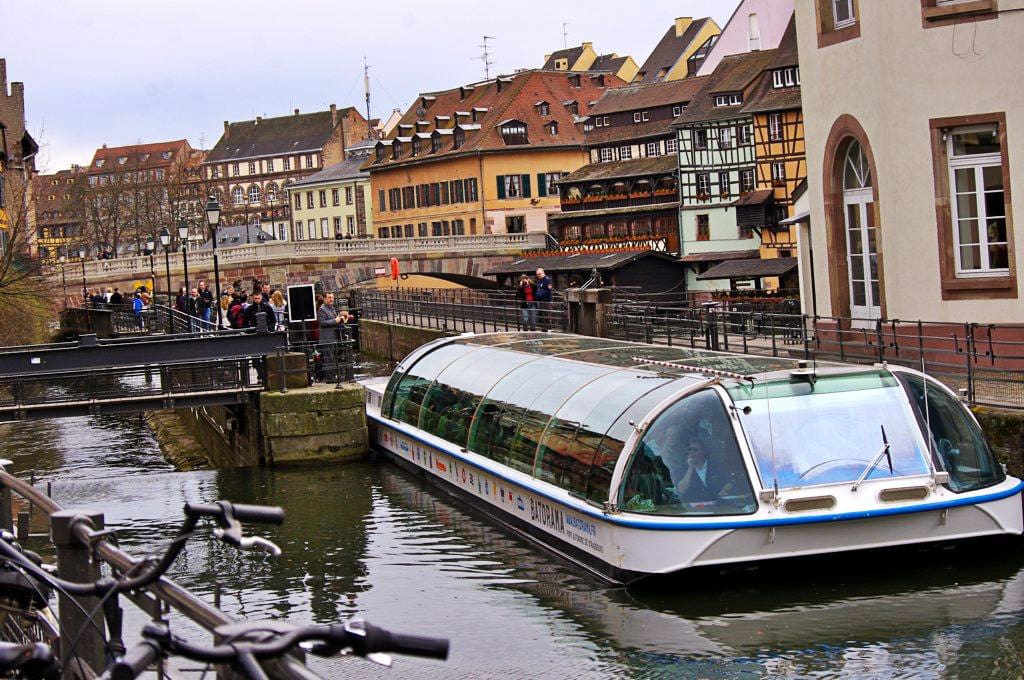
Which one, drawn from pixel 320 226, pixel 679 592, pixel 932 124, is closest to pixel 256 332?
Result: pixel 932 124

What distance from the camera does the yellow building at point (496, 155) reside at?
82688 millimetres

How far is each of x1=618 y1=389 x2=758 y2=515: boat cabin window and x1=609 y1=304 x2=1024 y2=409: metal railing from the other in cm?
309

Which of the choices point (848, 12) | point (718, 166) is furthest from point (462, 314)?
point (718, 166)

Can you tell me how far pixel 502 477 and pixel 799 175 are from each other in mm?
44379

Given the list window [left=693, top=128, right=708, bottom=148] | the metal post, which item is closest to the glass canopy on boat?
the metal post

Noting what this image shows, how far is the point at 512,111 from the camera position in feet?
274

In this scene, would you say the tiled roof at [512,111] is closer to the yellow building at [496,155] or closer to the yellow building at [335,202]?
the yellow building at [496,155]

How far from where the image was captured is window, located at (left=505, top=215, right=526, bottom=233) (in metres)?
82.7

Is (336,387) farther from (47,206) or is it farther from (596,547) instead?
(47,206)

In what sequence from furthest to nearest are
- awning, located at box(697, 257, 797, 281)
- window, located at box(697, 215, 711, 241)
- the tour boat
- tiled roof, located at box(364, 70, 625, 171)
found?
tiled roof, located at box(364, 70, 625, 171) → window, located at box(697, 215, 711, 241) → awning, located at box(697, 257, 797, 281) → the tour boat

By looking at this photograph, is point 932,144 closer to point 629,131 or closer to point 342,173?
point 629,131

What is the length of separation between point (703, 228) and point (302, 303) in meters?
40.5

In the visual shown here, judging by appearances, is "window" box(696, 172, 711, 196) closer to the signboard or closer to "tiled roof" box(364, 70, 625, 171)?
"tiled roof" box(364, 70, 625, 171)

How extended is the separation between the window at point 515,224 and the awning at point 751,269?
73.9ft
